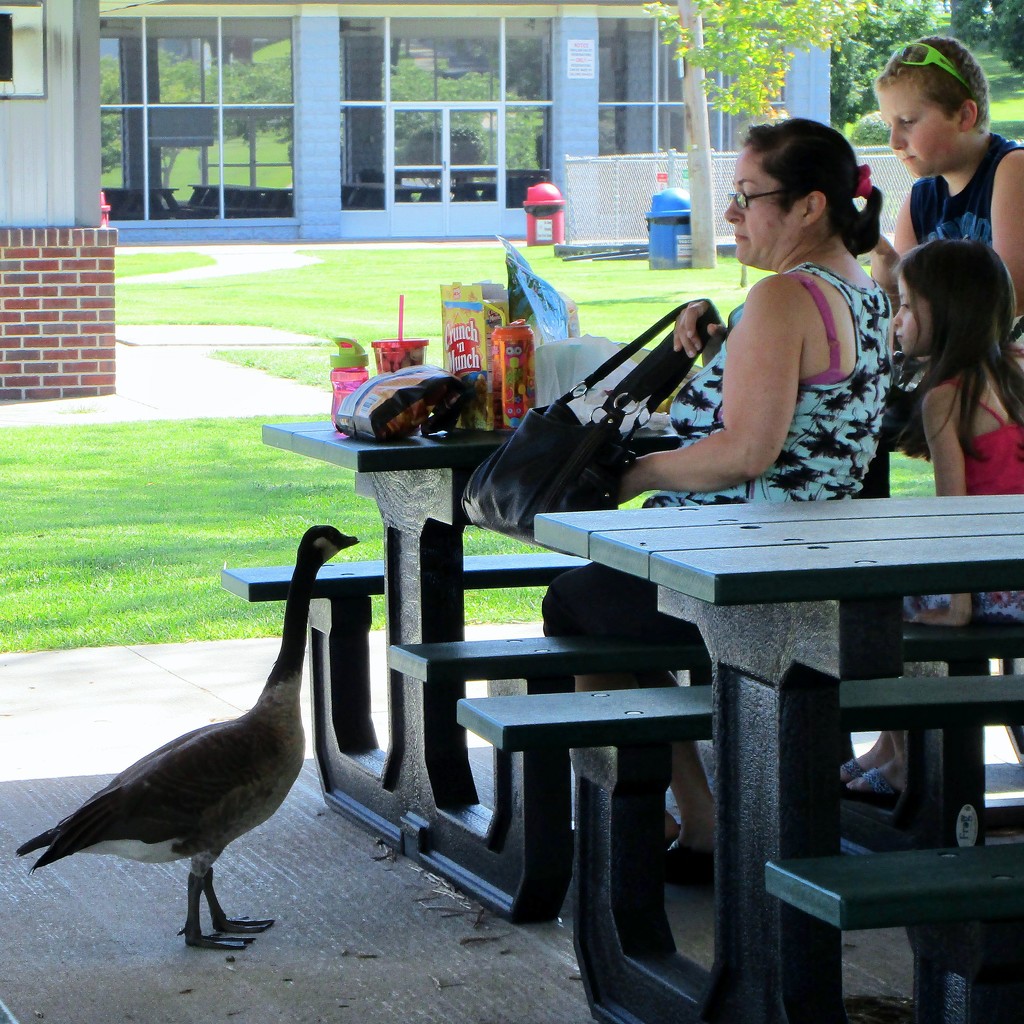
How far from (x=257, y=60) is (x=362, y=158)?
2701 mm

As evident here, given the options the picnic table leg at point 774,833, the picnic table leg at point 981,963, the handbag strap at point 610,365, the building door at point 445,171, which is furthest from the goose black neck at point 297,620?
the building door at point 445,171

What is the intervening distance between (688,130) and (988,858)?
25.1 m

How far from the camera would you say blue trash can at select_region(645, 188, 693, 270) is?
86.8ft

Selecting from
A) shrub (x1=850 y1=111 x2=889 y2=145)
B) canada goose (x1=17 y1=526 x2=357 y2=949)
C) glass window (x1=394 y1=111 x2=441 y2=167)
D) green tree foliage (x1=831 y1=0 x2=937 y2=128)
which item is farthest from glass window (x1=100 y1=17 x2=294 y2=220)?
canada goose (x1=17 y1=526 x2=357 y2=949)

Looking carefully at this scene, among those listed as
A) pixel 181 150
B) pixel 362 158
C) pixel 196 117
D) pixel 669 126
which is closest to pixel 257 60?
pixel 196 117

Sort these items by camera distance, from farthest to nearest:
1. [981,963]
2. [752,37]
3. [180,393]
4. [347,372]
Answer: [752,37] < [180,393] < [347,372] < [981,963]

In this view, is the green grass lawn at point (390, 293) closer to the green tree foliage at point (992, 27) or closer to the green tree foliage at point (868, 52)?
the green tree foliage at point (868, 52)

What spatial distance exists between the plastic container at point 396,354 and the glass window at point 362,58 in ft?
101

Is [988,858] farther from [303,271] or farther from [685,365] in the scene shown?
[303,271]

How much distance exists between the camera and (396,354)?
15.0 ft

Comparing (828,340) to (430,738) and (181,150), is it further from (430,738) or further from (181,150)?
(181,150)

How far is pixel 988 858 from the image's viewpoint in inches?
102

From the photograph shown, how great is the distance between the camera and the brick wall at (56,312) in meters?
12.5

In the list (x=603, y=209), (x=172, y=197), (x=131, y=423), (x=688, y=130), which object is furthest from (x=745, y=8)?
(x=131, y=423)
